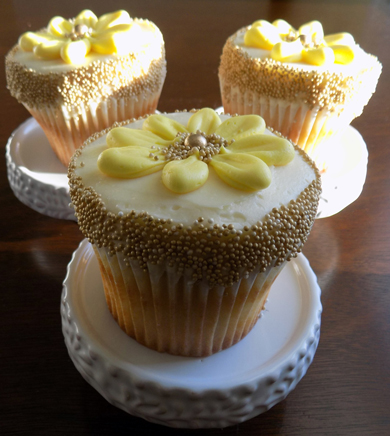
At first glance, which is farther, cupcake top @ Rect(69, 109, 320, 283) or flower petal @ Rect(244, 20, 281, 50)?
flower petal @ Rect(244, 20, 281, 50)

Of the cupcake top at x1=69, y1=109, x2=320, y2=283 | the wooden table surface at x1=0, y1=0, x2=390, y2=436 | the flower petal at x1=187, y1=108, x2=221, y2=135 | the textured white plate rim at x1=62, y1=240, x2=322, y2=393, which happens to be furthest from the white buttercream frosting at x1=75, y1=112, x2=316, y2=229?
the wooden table surface at x1=0, y1=0, x2=390, y2=436

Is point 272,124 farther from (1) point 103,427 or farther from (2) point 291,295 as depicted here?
(1) point 103,427

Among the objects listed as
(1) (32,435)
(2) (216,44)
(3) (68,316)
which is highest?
(2) (216,44)

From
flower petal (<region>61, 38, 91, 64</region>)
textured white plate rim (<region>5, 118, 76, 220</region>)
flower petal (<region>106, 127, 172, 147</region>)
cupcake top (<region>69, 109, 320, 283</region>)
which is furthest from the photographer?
textured white plate rim (<region>5, 118, 76, 220</region>)

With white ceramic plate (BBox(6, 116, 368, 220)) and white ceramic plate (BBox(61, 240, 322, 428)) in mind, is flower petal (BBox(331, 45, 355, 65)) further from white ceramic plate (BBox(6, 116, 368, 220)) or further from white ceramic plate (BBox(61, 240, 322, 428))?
white ceramic plate (BBox(61, 240, 322, 428))

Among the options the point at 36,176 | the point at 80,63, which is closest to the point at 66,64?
the point at 80,63

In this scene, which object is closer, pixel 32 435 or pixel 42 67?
pixel 32 435

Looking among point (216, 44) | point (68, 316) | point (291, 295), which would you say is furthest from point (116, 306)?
point (216, 44)

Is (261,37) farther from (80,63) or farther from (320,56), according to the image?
(80,63)
